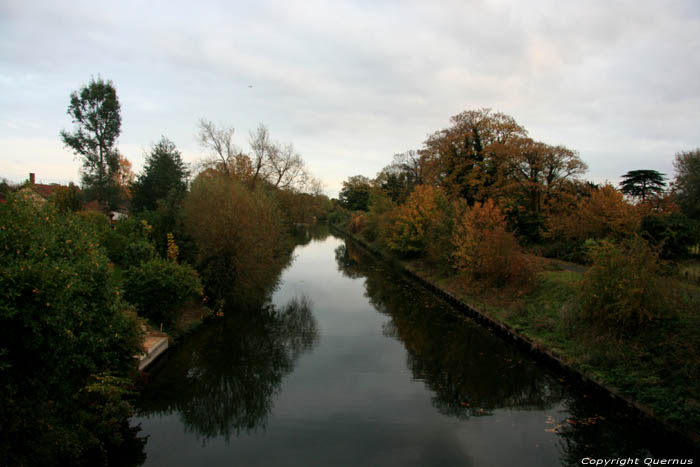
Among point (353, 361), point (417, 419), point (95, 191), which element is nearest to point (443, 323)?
point (353, 361)

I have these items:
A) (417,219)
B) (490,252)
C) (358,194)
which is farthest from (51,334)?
(358,194)

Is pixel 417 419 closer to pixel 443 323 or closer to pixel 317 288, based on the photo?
pixel 443 323

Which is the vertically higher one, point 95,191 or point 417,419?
point 95,191

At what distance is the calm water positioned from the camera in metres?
6.47

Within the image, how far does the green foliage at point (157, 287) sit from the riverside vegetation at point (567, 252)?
950cm

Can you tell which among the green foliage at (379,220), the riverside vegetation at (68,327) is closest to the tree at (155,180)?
the riverside vegetation at (68,327)

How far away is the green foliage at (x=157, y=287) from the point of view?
10602 mm

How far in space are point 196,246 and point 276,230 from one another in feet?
10.7

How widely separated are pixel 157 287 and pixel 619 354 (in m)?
10.9

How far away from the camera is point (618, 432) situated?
22.7ft

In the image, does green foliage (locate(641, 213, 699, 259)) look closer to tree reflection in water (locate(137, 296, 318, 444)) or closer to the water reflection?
the water reflection

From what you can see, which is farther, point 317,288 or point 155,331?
point 317,288

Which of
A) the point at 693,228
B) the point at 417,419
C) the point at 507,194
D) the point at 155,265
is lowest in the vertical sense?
the point at 417,419

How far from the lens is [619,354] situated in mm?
8578
